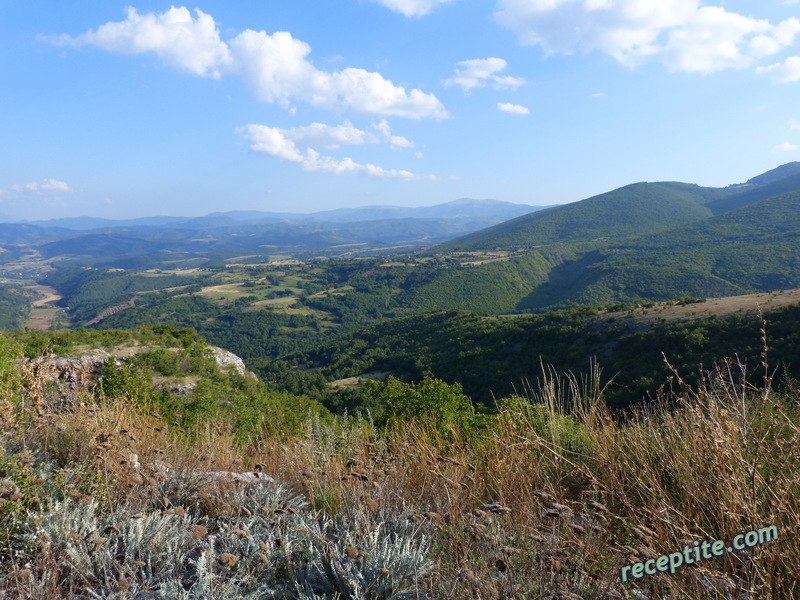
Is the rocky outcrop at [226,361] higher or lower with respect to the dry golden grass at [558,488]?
lower

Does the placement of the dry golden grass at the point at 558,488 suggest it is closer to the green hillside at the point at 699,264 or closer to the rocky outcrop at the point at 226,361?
the rocky outcrop at the point at 226,361

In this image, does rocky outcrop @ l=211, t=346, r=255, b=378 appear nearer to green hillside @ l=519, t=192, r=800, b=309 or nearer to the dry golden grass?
the dry golden grass

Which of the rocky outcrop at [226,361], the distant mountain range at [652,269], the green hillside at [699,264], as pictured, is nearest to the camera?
the rocky outcrop at [226,361]

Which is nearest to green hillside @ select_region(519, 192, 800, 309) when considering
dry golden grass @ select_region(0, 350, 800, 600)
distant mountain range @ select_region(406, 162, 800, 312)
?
distant mountain range @ select_region(406, 162, 800, 312)

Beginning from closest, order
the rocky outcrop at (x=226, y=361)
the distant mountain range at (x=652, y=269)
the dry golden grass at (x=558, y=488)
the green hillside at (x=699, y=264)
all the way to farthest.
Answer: the dry golden grass at (x=558, y=488)
the rocky outcrop at (x=226, y=361)
the green hillside at (x=699, y=264)
the distant mountain range at (x=652, y=269)

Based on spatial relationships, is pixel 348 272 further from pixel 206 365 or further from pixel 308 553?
pixel 308 553

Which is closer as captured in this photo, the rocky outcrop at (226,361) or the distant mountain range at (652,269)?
the rocky outcrop at (226,361)

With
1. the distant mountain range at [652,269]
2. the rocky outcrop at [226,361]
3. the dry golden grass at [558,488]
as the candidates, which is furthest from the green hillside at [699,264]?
the dry golden grass at [558,488]

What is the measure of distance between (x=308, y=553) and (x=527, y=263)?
142 metres

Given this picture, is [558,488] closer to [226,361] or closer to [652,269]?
[226,361]

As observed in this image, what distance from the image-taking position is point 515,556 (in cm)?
222

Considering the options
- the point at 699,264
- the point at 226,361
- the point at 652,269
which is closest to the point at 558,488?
the point at 226,361

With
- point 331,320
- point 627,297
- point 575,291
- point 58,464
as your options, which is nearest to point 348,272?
point 331,320

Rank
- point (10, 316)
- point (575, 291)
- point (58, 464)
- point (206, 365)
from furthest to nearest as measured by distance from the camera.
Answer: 1. point (10, 316)
2. point (575, 291)
3. point (206, 365)
4. point (58, 464)
